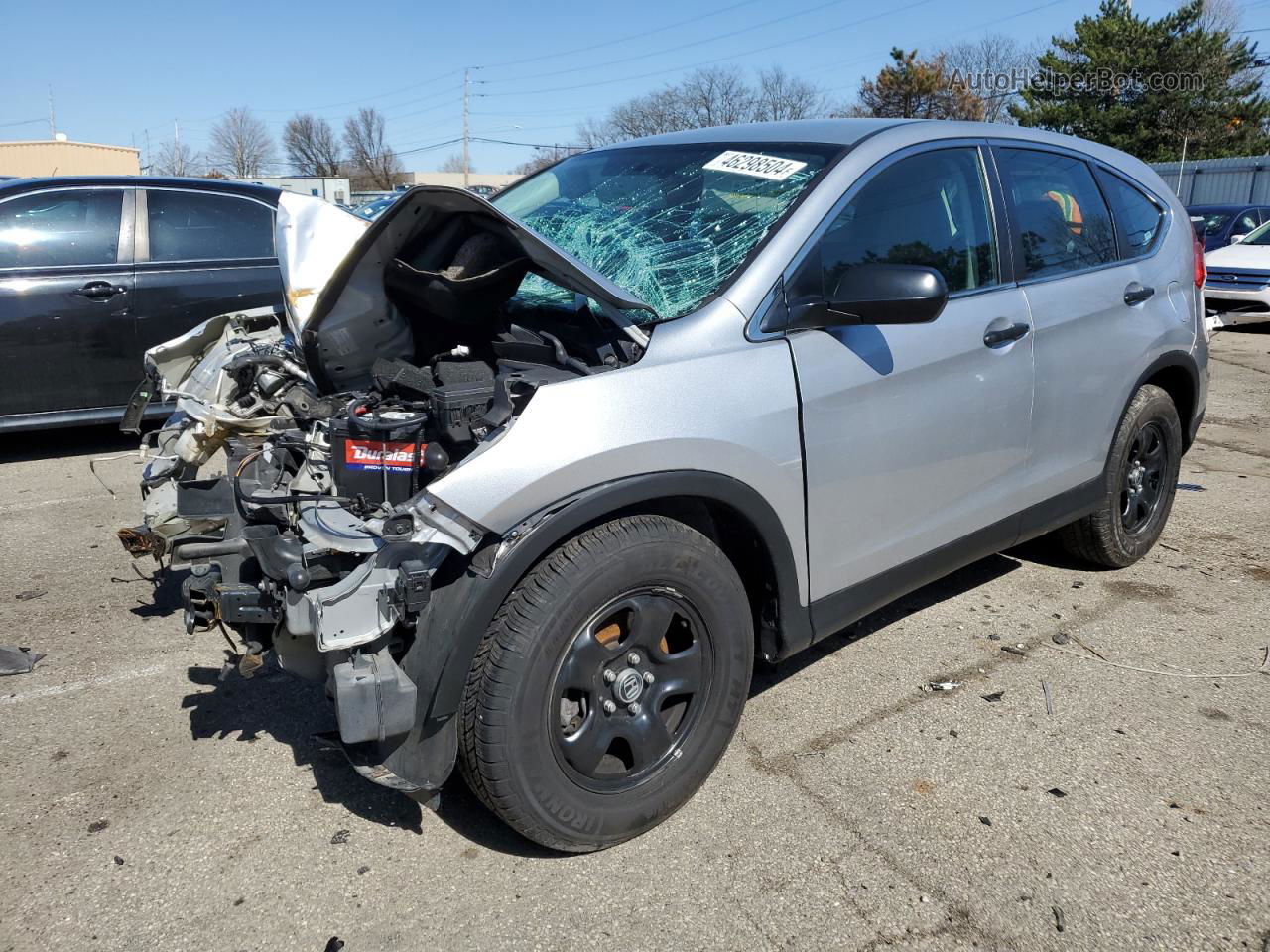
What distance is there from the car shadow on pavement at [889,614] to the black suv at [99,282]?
3998mm

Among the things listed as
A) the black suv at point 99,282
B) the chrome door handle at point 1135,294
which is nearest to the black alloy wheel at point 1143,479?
the chrome door handle at point 1135,294

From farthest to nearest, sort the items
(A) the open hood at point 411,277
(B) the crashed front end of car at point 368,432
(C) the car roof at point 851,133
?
1. (C) the car roof at point 851,133
2. (A) the open hood at point 411,277
3. (B) the crashed front end of car at point 368,432

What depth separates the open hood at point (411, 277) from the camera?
2656 mm

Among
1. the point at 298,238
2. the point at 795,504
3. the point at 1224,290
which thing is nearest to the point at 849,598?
the point at 795,504

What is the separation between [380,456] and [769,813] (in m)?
1.48

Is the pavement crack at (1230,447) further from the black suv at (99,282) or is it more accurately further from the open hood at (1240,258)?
the open hood at (1240,258)

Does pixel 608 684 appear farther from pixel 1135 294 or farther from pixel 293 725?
pixel 1135 294

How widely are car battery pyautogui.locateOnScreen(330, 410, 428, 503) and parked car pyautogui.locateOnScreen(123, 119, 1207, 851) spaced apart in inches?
0.4

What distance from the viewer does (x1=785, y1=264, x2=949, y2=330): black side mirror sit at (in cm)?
271

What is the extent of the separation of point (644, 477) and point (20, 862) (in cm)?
192

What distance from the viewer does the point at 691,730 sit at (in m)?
2.77

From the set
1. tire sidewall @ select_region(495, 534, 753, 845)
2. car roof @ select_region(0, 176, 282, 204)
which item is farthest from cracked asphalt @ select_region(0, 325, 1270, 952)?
car roof @ select_region(0, 176, 282, 204)

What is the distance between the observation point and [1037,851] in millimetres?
2662

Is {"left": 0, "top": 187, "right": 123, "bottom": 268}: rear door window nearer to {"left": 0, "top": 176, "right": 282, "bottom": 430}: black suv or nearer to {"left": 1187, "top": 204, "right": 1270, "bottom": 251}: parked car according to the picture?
{"left": 0, "top": 176, "right": 282, "bottom": 430}: black suv
